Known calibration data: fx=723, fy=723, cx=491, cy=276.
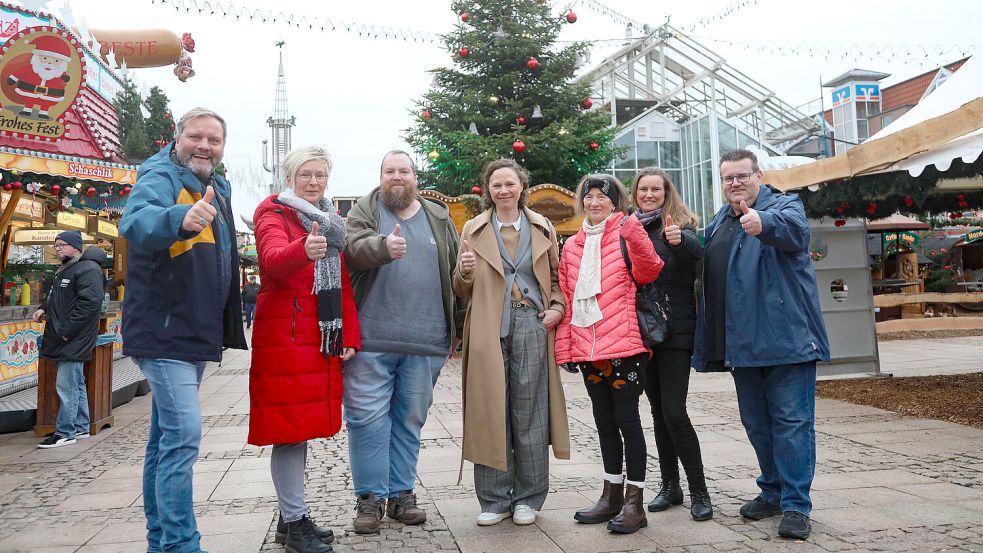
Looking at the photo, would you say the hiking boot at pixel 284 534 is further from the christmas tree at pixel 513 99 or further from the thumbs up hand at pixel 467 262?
the christmas tree at pixel 513 99

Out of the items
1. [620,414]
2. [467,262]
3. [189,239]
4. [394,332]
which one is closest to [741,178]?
[620,414]

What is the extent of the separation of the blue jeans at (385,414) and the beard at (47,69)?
6225 millimetres

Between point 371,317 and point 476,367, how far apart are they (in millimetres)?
614

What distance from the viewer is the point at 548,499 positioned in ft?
13.9

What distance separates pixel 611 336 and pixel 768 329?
77 cm

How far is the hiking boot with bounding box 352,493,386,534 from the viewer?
3.61 meters

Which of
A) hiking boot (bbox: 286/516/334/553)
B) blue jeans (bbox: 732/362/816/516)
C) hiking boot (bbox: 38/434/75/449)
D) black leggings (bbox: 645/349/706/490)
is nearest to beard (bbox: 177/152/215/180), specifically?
hiking boot (bbox: 286/516/334/553)

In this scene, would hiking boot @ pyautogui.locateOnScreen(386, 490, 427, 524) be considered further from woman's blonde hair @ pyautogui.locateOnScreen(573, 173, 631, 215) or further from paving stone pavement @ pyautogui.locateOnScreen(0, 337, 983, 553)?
woman's blonde hair @ pyautogui.locateOnScreen(573, 173, 631, 215)

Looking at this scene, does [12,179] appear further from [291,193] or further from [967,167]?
[967,167]

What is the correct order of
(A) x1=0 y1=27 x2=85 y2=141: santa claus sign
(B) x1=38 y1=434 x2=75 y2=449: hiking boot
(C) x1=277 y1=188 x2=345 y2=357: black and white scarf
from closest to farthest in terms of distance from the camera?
(C) x1=277 y1=188 x2=345 y2=357: black and white scarf < (B) x1=38 y1=434 x2=75 y2=449: hiking boot < (A) x1=0 y1=27 x2=85 y2=141: santa claus sign

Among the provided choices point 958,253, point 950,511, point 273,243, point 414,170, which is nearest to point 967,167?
point 950,511

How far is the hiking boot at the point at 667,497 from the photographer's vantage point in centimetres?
387

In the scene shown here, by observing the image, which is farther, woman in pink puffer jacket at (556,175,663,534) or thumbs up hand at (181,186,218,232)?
woman in pink puffer jacket at (556,175,663,534)

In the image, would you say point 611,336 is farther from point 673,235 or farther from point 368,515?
point 368,515
